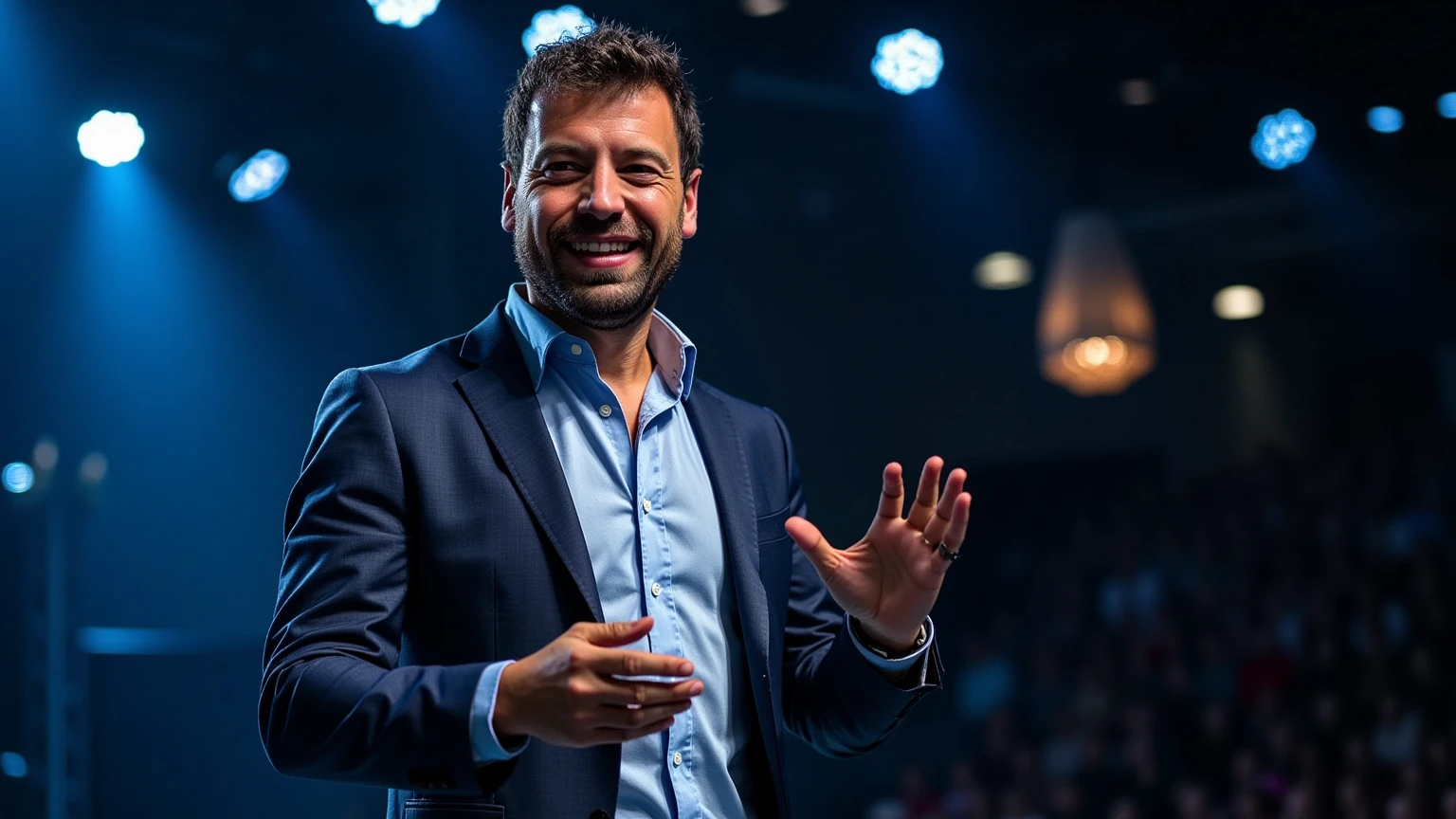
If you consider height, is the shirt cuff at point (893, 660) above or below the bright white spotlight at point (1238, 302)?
below

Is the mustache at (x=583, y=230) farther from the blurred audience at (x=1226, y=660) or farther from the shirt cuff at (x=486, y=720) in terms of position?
the blurred audience at (x=1226, y=660)

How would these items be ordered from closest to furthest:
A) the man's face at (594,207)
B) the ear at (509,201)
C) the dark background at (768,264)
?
the man's face at (594,207) < the ear at (509,201) < the dark background at (768,264)

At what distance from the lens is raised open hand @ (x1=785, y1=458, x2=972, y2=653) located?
1401 mm

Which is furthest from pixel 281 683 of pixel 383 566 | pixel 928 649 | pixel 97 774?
pixel 97 774

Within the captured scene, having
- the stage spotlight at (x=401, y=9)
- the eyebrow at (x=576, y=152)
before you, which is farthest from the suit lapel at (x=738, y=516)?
the stage spotlight at (x=401, y=9)

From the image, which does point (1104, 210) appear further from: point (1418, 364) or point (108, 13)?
point (108, 13)

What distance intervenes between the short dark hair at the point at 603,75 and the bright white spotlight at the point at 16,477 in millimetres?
4620

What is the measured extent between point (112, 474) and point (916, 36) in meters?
4.38

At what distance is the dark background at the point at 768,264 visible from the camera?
5645 millimetres

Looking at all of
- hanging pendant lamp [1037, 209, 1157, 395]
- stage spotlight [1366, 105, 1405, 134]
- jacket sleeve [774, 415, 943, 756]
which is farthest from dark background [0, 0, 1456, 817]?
jacket sleeve [774, 415, 943, 756]

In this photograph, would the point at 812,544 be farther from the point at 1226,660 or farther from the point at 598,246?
the point at 1226,660

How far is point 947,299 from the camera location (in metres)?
7.46

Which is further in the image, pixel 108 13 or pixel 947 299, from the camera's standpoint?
pixel 947 299

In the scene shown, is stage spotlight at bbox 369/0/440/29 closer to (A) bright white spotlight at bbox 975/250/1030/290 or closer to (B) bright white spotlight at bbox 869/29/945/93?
(B) bright white spotlight at bbox 869/29/945/93
